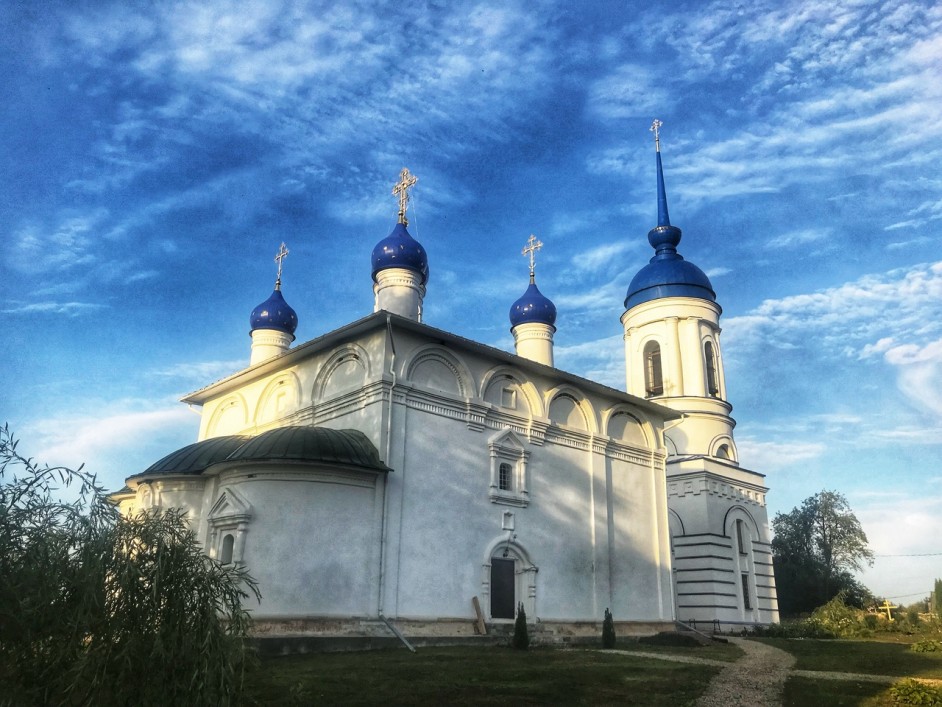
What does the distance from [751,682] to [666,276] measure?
572 inches

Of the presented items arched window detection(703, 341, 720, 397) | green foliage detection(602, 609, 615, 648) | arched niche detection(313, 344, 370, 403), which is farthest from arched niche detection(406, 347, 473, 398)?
arched window detection(703, 341, 720, 397)

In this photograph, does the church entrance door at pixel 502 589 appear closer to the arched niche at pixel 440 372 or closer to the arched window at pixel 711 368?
the arched niche at pixel 440 372

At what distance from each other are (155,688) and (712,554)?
1664cm

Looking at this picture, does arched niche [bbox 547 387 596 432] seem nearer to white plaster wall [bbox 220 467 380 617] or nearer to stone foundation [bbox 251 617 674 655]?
stone foundation [bbox 251 617 674 655]

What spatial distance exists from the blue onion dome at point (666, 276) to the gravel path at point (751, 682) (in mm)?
11633

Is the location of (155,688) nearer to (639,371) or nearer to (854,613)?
(639,371)

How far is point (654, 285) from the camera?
888 inches

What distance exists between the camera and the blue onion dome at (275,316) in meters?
20.5

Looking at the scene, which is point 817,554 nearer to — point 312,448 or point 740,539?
point 740,539

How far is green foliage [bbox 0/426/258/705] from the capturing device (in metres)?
4.91

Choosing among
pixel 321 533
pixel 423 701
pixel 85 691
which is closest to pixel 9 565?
pixel 85 691

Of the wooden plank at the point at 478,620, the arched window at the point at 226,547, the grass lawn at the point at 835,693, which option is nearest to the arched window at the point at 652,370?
the wooden plank at the point at 478,620

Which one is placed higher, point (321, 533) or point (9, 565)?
point (321, 533)

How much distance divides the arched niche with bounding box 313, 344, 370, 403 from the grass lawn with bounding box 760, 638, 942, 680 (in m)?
8.36
